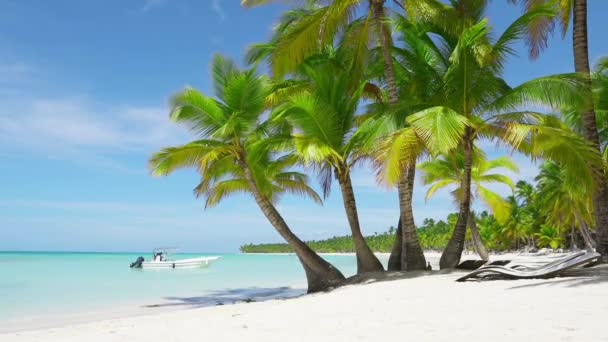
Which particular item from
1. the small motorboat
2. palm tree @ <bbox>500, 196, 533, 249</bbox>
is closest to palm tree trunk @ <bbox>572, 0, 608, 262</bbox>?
the small motorboat

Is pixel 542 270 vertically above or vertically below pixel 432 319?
above

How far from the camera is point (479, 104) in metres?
11.8

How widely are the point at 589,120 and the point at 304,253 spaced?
7479 millimetres

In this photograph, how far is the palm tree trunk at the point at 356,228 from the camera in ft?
41.1

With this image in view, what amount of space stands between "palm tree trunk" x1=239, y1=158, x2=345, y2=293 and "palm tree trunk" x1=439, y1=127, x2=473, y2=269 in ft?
8.97

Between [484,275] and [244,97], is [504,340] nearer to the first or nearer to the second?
[484,275]

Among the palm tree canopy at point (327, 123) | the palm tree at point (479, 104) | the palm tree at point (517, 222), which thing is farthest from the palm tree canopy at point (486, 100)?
the palm tree at point (517, 222)

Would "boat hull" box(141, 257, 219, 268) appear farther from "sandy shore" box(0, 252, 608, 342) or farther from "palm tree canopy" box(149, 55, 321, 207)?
"sandy shore" box(0, 252, 608, 342)

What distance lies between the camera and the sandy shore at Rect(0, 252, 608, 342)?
4469 mm

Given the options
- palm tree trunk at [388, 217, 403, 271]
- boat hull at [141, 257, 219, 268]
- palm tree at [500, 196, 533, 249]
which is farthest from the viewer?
palm tree at [500, 196, 533, 249]

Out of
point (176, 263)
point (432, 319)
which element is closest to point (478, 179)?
point (432, 319)

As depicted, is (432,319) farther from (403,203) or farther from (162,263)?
(162,263)

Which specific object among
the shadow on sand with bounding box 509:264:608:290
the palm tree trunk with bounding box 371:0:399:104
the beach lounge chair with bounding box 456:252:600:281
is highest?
the palm tree trunk with bounding box 371:0:399:104

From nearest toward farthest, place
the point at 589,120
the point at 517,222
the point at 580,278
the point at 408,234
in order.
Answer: the point at 580,278 → the point at 589,120 → the point at 408,234 → the point at 517,222
